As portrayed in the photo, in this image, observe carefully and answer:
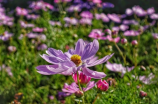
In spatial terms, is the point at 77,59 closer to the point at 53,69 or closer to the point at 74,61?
the point at 74,61

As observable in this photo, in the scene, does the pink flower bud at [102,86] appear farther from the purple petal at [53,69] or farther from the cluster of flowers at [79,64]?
the purple petal at [53,69]

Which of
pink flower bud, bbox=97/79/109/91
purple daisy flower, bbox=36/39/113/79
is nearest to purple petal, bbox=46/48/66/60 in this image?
purple daisy flower, bbox=36/39/113/79

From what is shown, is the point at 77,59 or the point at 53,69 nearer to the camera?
the point at 53,69

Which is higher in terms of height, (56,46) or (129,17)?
(129,17)

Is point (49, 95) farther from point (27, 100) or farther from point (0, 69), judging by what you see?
point (0, 69)

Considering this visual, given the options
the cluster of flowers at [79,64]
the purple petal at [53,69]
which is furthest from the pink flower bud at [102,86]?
the purple petal at [53,69]

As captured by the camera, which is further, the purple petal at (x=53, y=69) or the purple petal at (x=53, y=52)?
the purple petal at (x=53, y=52)

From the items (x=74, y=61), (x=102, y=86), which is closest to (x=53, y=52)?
(x=74, y=61)

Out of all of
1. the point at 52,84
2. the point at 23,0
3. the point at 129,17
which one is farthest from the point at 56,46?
the point at 23,0
